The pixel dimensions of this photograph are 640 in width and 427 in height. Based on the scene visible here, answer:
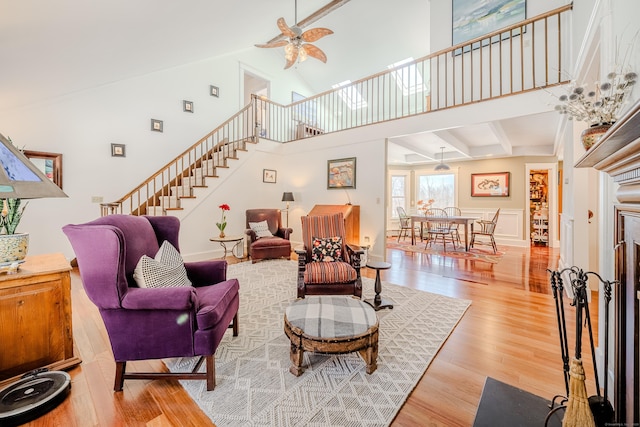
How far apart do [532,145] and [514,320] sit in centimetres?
544

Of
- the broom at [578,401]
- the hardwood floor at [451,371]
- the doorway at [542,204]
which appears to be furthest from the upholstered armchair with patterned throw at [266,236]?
the doorway at [542,204]

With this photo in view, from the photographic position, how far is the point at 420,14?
5.96 metres

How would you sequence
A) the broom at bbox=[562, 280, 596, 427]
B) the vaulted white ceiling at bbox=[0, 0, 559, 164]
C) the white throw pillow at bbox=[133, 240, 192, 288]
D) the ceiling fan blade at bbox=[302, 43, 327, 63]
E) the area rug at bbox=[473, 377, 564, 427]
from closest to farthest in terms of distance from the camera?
the broom at bbox=[562, 280, 596, 427] → the area rug at bbox=[473, 377, 564, 427] → the white throw pillow at bbox=[133, 240, 192, 288] → the vaulted white ceiling at bbox=[0, 0, 559, 164] → the ceiling fan blade at bbox=[302, 43, 327, 63]

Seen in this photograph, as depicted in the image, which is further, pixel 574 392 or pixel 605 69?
pixel 605 69

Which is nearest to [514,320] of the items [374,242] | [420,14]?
[374,242]

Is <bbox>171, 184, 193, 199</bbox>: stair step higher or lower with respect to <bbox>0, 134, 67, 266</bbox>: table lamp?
higher

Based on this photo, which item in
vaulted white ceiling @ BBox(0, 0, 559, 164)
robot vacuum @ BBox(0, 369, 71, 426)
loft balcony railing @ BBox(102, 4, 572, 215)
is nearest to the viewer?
robot vacuum @ BBox(0, 369, 71, 426)

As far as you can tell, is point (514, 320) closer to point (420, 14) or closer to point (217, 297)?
point (217, 297)

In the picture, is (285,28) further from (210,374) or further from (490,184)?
(490,184)

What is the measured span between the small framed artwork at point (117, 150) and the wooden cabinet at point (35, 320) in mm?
3742

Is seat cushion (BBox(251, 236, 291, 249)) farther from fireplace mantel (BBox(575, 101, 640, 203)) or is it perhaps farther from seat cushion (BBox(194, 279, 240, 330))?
fireplace mantel (BBox(575, 101, 640, 203))

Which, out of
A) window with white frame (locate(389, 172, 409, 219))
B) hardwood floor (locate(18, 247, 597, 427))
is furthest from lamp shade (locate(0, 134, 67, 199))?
window with white frame (locate(389, 172, 409, 219))

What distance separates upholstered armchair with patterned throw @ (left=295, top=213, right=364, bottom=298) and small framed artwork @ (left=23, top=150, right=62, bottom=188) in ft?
14.0

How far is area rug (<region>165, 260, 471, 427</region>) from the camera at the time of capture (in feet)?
4.82
